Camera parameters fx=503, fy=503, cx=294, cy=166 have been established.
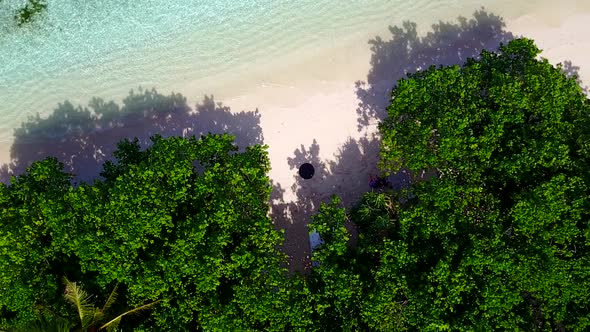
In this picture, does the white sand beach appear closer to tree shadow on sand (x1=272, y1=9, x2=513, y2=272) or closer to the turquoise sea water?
tree shadow on sand (x1=272, y1=9, x2=513, y2=272)

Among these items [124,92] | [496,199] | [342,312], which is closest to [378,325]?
[342,312]

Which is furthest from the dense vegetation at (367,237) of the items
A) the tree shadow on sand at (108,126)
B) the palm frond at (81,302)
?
the tree shadow on sand at (108,126)

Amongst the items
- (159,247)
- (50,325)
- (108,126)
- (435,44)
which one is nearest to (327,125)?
(435,44)

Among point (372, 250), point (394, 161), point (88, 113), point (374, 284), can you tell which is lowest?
point (374, 284)

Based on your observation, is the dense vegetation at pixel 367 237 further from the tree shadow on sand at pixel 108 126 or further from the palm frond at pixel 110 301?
the tree shadow on sand at pixel 108 126

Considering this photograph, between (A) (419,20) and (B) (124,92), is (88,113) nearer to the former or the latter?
(B) (124,92)
